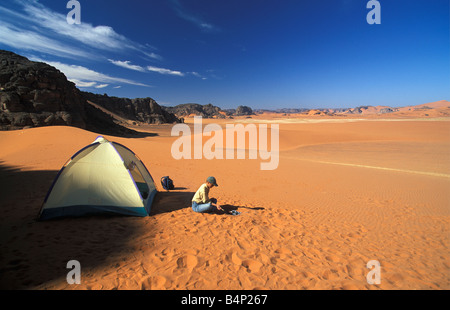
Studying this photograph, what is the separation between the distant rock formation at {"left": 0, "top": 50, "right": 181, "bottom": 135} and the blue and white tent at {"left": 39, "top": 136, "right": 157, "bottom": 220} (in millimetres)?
24029

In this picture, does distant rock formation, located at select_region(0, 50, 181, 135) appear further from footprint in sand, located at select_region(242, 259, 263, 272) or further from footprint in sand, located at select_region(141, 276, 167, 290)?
footprint in sand, located at select_region(242, 259, 263, 272)

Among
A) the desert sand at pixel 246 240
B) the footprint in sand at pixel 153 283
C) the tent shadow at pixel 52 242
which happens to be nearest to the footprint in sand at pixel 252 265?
the desert sand at pixel 246 240

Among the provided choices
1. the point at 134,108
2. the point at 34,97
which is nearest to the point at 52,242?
the point at 34,97

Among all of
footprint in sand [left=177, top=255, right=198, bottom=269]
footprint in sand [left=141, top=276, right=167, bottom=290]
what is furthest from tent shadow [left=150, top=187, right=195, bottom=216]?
footprint in sand [left=141, top=276, right=167, bottom=290]

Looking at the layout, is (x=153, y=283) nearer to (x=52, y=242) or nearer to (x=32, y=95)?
(x=52, y=242)

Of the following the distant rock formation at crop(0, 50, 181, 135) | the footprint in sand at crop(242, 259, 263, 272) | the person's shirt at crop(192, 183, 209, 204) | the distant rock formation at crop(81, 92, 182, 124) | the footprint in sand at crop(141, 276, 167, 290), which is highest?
the distant rock formation at crop(81, 92, 182, 124)

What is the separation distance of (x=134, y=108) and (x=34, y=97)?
2389 inches

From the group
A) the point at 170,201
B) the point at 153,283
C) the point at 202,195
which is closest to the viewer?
the point at 153,283

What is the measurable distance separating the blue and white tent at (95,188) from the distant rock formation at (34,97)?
78.8 feet

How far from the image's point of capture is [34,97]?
2367 centimetres

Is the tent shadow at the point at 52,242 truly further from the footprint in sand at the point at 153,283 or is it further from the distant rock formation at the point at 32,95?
the distant rock formation at the point at 32,95

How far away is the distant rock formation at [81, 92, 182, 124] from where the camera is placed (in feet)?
237

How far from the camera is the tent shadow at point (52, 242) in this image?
118 inches
